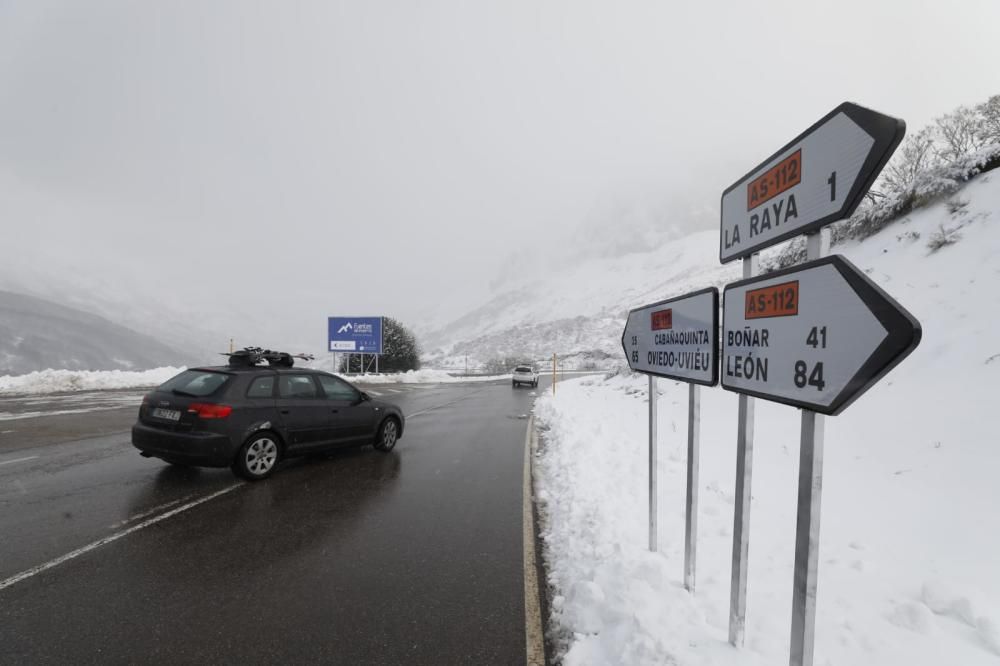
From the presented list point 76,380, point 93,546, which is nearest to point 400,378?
point 76,380

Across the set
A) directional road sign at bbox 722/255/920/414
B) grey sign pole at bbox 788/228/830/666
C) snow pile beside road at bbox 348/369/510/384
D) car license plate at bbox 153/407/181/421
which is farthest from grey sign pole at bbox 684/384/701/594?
snow pile beside road at bbox 348/369/510/384

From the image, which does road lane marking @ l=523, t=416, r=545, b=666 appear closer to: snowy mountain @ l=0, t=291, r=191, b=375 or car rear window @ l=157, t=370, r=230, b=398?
car rear window @ l=157, t=370, r=230, b=398

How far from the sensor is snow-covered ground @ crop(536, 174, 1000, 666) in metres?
A: 2.82

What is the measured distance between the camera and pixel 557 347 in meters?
106

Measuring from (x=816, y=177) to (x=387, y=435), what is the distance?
781 centimetres

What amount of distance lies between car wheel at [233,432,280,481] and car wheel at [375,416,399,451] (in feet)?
6.62

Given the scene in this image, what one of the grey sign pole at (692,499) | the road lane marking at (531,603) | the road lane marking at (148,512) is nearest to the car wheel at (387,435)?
the road lane marking at (148,512)

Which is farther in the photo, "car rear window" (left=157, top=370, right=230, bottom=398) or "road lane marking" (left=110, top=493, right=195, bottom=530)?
"car rear window" (left=157, top=370, right=230, bottom=398)

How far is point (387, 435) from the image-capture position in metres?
8.51

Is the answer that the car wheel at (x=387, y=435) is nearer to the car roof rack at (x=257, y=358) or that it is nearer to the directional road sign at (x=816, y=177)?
the car roof rack at (x=257, y=358)

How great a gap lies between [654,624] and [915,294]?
8364 millimetres

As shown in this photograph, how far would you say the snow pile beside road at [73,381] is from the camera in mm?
16500

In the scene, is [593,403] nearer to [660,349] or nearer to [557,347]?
[660,349]

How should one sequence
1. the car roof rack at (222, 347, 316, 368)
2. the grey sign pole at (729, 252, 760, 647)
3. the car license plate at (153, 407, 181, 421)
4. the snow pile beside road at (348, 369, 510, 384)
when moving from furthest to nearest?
the snow pile beside road at (348, 369, 510, 384) < the car roof rack at (222, 347, 316, 368) < the car license plate at (153, 407, 181, 421) < the grey sign pole at (729, 252, 760, 647)
